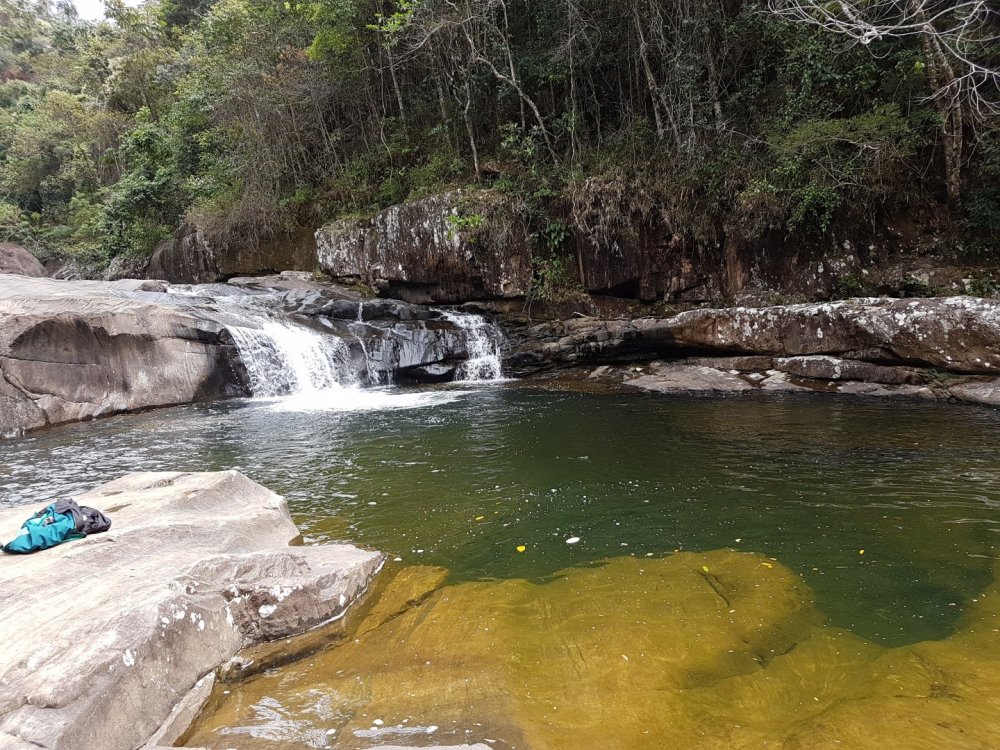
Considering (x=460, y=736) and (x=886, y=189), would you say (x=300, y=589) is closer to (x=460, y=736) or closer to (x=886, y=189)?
(x=460, y=736)

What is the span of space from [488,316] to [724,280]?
6.39 meters

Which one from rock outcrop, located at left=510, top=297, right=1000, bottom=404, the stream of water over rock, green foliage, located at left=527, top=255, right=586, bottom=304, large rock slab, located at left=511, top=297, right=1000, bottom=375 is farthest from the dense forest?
the stream of water over rock

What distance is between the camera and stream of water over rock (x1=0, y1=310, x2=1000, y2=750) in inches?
101

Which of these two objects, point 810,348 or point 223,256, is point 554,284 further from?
point 223,256

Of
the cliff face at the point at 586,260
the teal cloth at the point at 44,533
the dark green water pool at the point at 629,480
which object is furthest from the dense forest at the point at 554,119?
the teal cloth at the point at 44,533

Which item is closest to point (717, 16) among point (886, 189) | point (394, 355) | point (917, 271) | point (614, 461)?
point (886, 189)

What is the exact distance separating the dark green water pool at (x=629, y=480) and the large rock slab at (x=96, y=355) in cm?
120

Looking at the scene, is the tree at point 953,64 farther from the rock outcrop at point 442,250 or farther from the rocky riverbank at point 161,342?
the rocky riverbank at point 161,342

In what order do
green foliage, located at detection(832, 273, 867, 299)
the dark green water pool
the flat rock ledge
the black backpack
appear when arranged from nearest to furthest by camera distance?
1. the flat rock ledge
2. the black backpack
3. the dark green water pool
4. green foliage, located at detection(832, 273, 867, 299)

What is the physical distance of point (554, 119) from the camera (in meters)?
16.8

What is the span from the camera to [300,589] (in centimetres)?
361

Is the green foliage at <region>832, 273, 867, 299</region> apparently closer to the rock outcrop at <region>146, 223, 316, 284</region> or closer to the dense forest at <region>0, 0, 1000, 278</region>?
the dense forest at <region>0, 0, 1000, 278</region>

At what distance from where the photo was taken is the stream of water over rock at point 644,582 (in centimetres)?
256

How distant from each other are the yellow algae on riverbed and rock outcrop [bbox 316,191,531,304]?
42.1 ft
